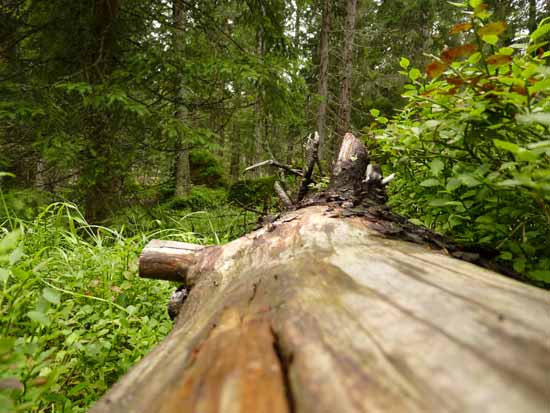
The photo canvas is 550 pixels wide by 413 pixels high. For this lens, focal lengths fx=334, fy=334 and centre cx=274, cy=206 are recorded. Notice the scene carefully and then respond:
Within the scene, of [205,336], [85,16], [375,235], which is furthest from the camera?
[85,16]

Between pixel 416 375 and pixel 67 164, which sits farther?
pixel 67 164

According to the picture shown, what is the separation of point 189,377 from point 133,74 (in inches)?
161

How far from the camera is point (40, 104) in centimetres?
345

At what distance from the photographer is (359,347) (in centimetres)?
59

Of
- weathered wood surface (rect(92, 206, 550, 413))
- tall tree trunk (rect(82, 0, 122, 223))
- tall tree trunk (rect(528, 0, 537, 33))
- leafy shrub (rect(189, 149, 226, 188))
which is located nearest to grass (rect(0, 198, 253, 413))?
weathered wood surface (rect(92, 206, 550, 413))

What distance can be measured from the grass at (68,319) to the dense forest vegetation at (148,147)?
0.01 metres

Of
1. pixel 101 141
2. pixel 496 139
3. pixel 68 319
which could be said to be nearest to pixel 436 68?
pixel 496 139

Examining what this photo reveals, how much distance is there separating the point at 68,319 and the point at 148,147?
313cm

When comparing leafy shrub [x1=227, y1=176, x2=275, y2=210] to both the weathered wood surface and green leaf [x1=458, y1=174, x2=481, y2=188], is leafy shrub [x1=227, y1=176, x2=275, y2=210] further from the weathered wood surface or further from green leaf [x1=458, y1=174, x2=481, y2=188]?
the weathered wood surface

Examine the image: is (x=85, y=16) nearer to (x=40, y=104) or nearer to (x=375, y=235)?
(x=40, y=104)

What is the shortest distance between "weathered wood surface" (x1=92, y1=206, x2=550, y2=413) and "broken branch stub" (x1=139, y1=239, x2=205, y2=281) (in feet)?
2.33

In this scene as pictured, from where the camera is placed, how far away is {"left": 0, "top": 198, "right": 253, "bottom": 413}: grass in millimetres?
992

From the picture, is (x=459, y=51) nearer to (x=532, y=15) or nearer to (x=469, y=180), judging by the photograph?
(x=469, y=180)

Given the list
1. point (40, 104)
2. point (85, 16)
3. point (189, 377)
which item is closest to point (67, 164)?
point (40, 104)
